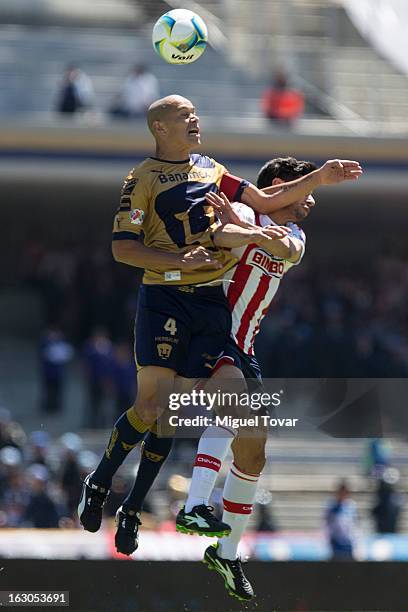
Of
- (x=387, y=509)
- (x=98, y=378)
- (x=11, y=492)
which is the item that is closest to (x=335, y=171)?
(x=387, y=509)

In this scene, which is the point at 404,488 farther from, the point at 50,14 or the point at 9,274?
the point at 50,14

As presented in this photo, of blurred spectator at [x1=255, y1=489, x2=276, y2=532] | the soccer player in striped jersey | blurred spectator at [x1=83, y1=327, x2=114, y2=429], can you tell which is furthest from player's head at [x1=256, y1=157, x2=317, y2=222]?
blurred spectator at [x1=83, y1=327, x2=114, y2=429]

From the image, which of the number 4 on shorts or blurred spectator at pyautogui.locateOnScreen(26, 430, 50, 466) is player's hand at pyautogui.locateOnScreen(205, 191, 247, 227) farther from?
blurred spectator at pyautogui.locateOnScreen(26, 430, 50, 466)

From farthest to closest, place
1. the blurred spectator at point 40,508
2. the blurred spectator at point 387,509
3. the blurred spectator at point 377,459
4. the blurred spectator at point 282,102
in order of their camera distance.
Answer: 1. the blurred spectator at point 282,102
2. the blurred spectator at point 387,509
3. the blurred spectator at point 40,508
4. the blurred spectator at point 377,459

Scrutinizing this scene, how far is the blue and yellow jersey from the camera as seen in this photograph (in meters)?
7.29

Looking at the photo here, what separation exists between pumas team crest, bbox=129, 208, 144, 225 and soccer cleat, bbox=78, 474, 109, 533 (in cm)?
145

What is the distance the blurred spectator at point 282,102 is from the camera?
20.3m

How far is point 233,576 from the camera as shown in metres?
7.61

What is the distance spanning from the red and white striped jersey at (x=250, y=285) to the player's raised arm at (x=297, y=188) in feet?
0.29

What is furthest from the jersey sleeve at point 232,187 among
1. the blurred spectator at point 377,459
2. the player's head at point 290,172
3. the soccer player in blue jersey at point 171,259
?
the blurred spectator at point 377,459

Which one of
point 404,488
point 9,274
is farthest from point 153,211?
point 9,274

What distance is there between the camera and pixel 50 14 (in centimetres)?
2467

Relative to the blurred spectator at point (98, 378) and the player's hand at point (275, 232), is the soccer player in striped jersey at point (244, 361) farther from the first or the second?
the blurred spectator at point (98, 378)

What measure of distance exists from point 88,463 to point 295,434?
242 inches
